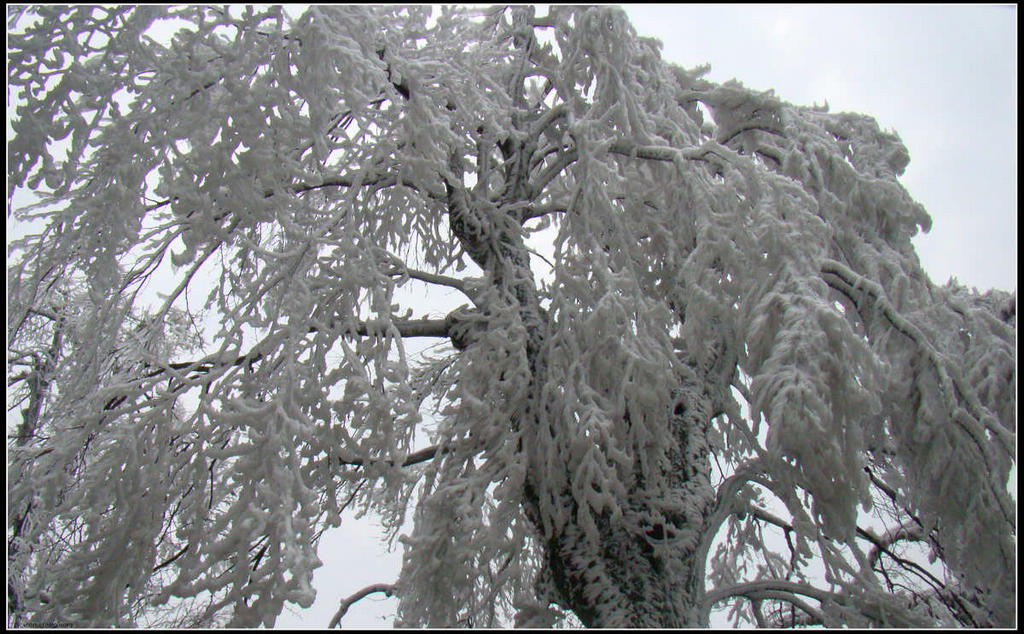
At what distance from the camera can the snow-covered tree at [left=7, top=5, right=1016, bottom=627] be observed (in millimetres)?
3098

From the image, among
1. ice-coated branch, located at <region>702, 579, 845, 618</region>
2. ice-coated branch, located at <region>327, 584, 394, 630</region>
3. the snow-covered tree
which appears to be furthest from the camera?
ice-coated branch, located at <region>327, 584, 394, 630</region>

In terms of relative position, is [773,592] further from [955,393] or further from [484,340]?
[484,340]

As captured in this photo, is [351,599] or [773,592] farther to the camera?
[351,599]

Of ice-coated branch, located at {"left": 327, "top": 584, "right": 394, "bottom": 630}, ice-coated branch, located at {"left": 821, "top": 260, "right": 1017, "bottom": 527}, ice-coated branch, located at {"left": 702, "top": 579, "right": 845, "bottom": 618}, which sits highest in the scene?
ice-coated branch, located at {"left": 821, "top": 260, "right": 1017, "bottom": 527}

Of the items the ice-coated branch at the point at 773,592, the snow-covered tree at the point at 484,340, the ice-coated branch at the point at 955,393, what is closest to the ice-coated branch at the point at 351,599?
the snow-covered tree at the point at 484,340

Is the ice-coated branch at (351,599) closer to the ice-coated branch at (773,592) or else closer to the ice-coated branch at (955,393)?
the ice-coated branch at (773,592)

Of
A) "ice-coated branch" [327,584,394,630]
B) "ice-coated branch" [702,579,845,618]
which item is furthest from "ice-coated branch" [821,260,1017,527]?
"ice-coated branch" [327,584,394,630]

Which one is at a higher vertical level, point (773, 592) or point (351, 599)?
point (773, 592)

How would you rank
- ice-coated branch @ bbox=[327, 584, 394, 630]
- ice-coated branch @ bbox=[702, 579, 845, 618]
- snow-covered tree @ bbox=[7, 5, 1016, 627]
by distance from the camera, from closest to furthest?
1. snow-covered tree @ bbox=[7, 5, 1016, 627]
2. ice-coated branch @ bbox=[702, 579, 845, 618]
3. ice-coated branch @ bbox=[327, 584, 394, 630]

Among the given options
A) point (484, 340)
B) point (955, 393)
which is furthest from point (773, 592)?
point (484, 340)

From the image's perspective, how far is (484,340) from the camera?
156 inches

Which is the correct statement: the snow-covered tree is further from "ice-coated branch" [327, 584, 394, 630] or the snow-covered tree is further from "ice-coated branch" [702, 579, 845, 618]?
"ice-coated branch" [327, 584, 394, 630]

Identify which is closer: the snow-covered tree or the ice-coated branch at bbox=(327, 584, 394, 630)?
the snow-covered tree

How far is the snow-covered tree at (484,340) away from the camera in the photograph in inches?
122
